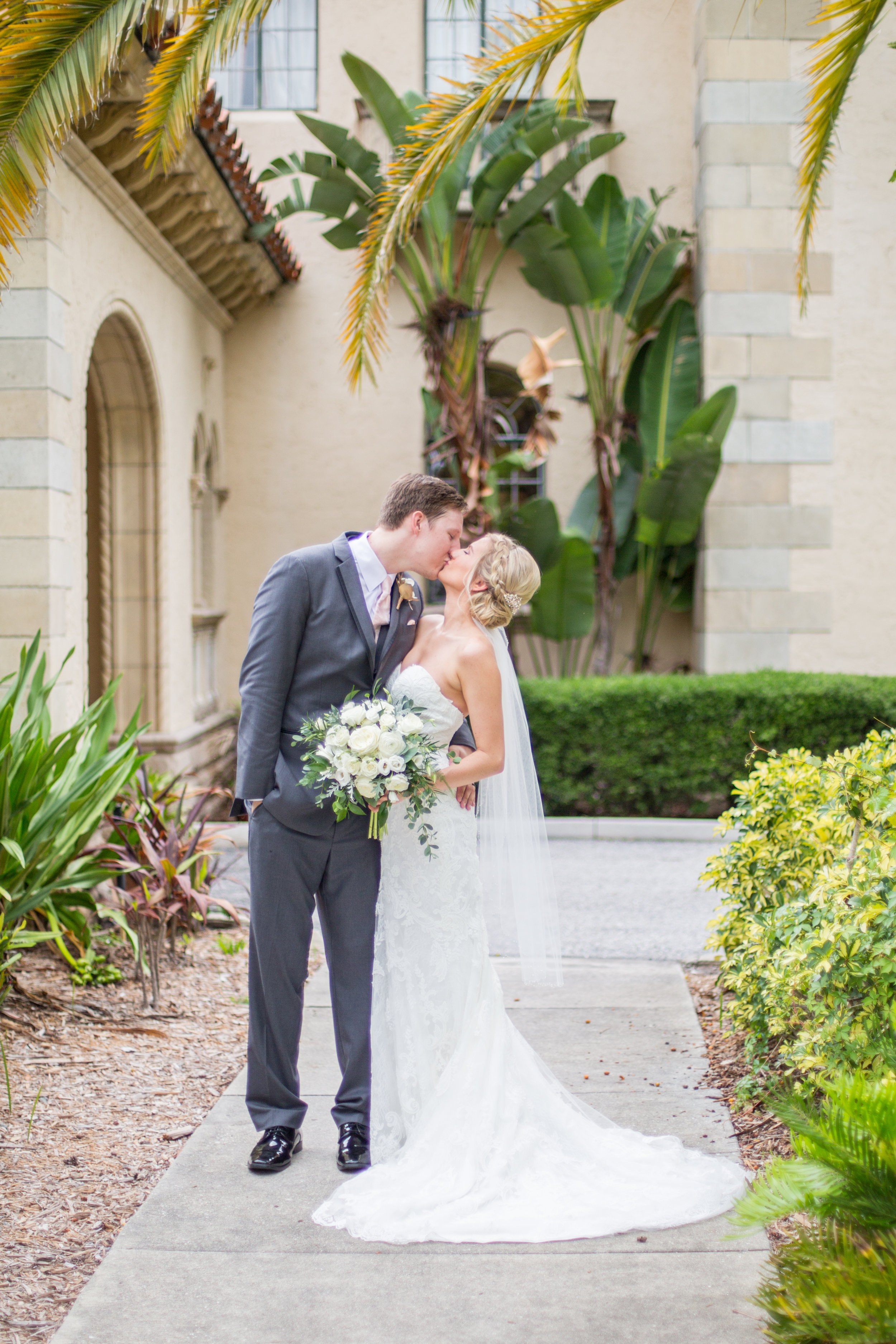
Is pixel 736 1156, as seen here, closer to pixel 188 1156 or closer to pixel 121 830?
pixel 188 1156

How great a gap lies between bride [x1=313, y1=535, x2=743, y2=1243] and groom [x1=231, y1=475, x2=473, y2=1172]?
3.3 inches

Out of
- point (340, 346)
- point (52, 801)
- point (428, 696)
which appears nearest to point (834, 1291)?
point (428, 696)

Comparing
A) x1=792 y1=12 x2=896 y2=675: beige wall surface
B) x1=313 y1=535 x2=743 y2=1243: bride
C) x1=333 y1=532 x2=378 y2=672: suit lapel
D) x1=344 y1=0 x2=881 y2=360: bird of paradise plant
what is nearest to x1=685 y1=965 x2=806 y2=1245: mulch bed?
x1=313 y1=535 x2=743 y2=1243: bride

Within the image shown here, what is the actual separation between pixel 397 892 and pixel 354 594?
36.7 inches

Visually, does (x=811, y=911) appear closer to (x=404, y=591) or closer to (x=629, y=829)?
(x=404, y=591)

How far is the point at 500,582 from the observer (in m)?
3.62

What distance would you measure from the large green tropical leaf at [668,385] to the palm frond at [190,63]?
19.8 feet

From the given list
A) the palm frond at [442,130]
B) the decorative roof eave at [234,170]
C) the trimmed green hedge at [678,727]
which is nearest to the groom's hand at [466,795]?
the palm frond at [442,130]

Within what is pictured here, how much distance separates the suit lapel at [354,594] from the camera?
3535 mm

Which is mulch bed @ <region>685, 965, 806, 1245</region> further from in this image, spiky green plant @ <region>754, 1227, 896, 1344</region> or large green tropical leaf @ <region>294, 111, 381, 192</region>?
large green tropical leaf @ <region>294, 111, 381, 192</region>

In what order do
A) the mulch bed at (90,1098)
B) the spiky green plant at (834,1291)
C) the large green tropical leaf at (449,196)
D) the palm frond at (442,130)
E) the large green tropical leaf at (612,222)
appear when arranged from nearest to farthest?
the spiky green plant at (834,1291), the mulch bed at (90,1098), the palm frond at (442,130), the large green tropical leaf at (449,196), the large green tropical leaf at (612,222)

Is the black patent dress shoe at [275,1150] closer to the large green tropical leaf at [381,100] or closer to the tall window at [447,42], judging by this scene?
the large green tropical leaf at [381,100]

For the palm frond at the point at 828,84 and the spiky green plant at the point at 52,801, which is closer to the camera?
the palm frond at the point at 828,84

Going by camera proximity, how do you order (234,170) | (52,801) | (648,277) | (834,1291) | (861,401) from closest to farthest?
(834,1291)
(52,801)
(234,170)
(861,401)
(648,277)
